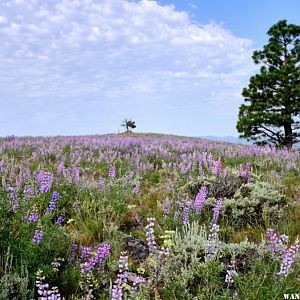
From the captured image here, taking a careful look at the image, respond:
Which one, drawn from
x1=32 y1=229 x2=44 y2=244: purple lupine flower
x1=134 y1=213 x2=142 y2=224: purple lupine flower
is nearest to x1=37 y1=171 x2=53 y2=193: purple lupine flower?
x1=134 y1=213 x2=142 y2=224: purple lupine flower

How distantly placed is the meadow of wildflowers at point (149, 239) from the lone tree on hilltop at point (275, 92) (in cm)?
2140

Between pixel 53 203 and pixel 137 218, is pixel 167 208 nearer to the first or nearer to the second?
pixel 137 218

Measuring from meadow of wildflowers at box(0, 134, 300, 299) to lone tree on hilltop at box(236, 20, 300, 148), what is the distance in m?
21.4

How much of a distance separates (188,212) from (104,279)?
1694mm

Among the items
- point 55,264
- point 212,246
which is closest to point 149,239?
point 212,246

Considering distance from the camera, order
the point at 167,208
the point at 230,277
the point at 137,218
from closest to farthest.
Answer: the point at 230,277
the point at 137,218
the point at 167,208

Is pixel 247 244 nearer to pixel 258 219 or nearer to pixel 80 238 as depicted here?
pixel 258 219

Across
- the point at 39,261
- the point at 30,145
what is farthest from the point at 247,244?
the point at 30,145

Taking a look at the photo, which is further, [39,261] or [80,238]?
[80,238]

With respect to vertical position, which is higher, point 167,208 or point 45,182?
point 45,182

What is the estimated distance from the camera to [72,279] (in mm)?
3848

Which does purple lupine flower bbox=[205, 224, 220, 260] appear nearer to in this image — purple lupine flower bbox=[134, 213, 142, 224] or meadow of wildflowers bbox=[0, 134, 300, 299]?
meadow of wildflowers bbox=[0, 134, 300, 299]

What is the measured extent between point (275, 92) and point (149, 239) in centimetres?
2698

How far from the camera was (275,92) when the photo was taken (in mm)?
28719
